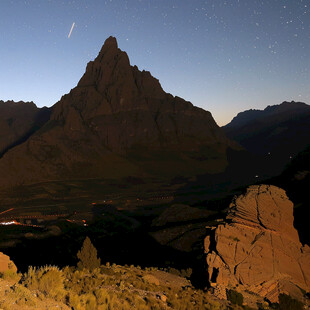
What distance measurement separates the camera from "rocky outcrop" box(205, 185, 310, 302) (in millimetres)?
14820

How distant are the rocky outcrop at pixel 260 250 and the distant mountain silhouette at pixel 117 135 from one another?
101136 millimetres

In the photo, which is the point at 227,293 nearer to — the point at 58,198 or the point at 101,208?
the point at 101,208

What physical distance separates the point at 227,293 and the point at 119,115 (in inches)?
5368

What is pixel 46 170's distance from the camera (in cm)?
11050

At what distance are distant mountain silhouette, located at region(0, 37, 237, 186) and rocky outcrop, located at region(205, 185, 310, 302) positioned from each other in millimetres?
101136

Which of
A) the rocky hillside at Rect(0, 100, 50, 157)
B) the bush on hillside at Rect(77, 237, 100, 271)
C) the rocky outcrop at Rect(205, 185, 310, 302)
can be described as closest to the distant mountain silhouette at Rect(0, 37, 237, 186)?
the rocky hillside at Rect(0, 100, 50, 157)

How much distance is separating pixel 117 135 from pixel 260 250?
420 ft

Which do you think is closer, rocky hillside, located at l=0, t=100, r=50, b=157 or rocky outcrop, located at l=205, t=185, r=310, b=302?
rocky outcrop, located at l=205, t=185, r=310, b=302

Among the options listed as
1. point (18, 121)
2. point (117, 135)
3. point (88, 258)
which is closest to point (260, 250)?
point (88, 258)

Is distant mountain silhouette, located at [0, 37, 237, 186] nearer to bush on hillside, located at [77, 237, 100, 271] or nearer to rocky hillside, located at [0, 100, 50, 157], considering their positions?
rocky hillside, located at [0, 100, 50, 157]

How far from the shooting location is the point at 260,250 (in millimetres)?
15383

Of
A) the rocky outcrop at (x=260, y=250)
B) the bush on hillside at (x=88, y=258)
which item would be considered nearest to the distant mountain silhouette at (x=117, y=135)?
the bush on hillside at (x=88, y=258)

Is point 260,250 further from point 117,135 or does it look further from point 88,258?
point 117,135

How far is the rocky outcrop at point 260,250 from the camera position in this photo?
1482 centimetres
